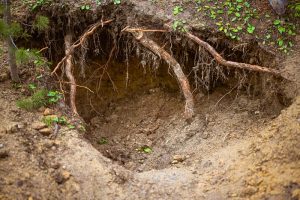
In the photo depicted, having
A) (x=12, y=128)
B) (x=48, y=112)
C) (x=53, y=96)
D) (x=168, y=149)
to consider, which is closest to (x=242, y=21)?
(x=168, y=149)

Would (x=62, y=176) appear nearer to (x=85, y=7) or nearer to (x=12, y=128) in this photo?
(x=12, y=128)

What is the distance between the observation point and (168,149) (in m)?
4.73

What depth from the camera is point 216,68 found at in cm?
475

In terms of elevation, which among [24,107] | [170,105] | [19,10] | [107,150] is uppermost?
[19,10]

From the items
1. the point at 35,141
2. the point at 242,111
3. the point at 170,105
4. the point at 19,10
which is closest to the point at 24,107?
the point at 35,141

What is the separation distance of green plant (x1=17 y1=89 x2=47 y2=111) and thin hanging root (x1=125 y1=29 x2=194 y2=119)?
153 centimetres

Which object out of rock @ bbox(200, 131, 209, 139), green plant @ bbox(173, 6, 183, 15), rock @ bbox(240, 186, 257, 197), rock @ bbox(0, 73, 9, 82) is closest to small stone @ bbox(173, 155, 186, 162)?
rock @ bbox(200, 131, 209, 139)

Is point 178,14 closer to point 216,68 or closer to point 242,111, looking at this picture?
point 216,68

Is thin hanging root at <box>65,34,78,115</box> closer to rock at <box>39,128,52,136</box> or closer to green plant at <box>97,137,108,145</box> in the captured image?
rock at <box>39,128,52,136</box>

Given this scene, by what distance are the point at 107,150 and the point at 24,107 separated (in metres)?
1.27

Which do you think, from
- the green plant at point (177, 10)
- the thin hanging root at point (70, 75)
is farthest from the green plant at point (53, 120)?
the green plant at point (177, 10)

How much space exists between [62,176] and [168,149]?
1614 mm

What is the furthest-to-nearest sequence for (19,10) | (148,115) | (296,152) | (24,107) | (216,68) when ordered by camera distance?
(148,115), (19,10), (216,68), (24,107), (296,152)

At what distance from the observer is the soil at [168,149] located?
352cm
